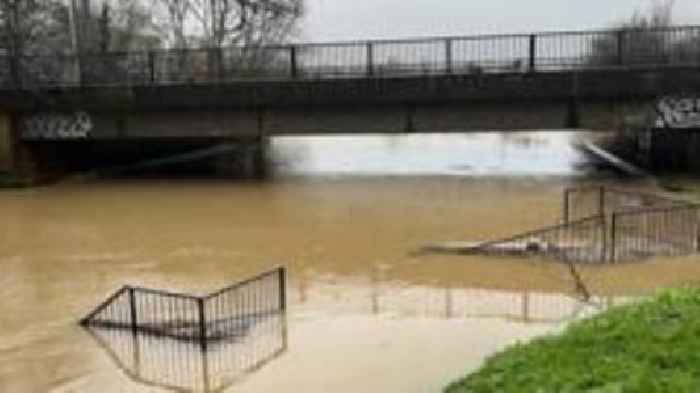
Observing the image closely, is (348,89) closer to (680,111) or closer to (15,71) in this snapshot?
(680,111)

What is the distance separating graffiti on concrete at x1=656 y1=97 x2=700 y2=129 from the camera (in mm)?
27703

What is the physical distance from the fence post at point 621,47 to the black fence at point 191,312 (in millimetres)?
15012

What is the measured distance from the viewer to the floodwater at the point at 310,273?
11.9 meters

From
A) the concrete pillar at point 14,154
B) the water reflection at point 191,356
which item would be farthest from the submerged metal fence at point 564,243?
the concrete pillar at point 14,154

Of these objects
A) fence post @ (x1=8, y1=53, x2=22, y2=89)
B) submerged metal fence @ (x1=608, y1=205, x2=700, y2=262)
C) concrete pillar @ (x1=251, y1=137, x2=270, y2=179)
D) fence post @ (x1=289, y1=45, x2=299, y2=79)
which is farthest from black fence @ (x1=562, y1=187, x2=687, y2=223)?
fence post @ (x1=8, y1=53, x2=22, y2=89)

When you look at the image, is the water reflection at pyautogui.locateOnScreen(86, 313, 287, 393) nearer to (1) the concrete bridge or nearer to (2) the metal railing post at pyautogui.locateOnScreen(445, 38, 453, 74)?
(1) the concrete bridge

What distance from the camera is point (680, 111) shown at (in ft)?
91.3

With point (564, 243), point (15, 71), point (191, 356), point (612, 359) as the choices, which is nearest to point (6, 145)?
point (15, 71)

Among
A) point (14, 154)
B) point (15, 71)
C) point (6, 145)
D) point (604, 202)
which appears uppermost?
point (15, 71)

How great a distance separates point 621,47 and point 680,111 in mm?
2127

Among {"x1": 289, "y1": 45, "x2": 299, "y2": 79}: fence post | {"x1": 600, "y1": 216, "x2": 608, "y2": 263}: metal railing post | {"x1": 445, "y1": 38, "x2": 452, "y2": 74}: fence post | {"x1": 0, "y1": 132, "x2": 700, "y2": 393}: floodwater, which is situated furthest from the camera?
{"x1": 289, "y1": 45, "x2": 299, "y2": 79}: fence post

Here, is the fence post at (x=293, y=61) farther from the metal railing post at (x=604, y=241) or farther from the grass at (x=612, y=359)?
the grass at (x=612, y=359)

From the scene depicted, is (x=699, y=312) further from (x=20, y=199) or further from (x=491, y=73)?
(x=20, y=199)

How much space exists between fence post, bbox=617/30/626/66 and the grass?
1873 centimetres
